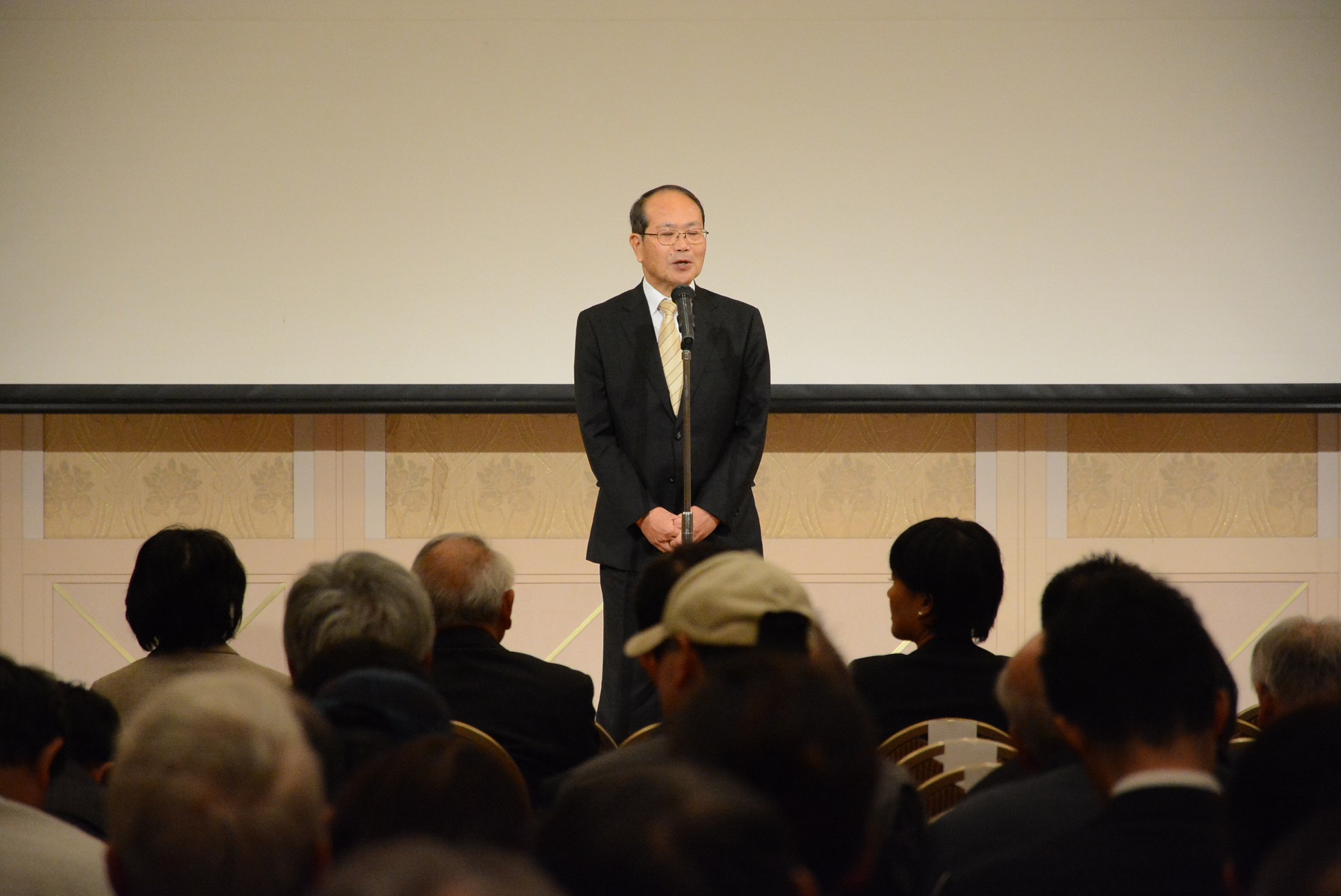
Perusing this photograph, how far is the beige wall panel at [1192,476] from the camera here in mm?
5078

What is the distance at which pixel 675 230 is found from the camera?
3668mm

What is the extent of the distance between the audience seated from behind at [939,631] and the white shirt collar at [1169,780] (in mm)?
1083

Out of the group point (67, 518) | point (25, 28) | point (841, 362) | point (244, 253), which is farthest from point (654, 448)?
point (25, 28)

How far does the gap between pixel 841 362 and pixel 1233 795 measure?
11.6ft

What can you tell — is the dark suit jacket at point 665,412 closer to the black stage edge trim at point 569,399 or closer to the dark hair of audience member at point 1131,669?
the black stage edge trim at point 569,399

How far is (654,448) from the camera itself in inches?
149

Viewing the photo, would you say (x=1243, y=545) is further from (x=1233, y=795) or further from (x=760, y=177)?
(x=1233, y=795)

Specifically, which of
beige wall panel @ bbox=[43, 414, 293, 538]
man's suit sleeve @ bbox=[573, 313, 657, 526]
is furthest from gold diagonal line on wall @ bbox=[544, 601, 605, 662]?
man's suit sleeve @ bbox=[573, 313, 657, 526]

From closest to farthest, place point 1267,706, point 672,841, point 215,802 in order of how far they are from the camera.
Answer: point 672,841 < point 215,802 < point 1267,706

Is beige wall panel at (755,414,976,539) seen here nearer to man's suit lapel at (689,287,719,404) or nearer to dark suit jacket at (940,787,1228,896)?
man's suit lapel at (689,287,719,404)

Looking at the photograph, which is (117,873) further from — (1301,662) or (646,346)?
(646,346)

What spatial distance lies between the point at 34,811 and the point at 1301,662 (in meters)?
1.92

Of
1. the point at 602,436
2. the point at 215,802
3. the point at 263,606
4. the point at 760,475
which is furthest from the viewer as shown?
the point at 760,475

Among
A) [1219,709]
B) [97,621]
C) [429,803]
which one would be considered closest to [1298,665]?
[1219,709]
